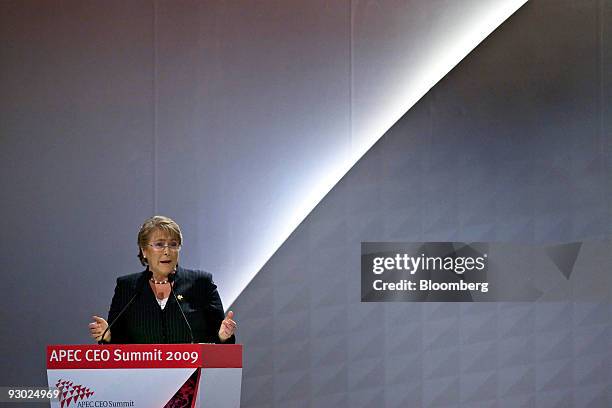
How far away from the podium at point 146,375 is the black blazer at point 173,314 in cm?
77

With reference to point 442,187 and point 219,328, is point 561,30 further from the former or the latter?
point 219,328

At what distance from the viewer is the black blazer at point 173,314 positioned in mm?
3648

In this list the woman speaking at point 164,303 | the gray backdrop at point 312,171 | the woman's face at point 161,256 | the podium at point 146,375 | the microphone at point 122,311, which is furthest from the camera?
the gray backdrop at point 312,171

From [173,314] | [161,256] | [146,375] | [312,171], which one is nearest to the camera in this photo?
[146,375]

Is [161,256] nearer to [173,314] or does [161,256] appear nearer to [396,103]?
[173,314]

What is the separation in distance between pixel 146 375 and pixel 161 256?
3.49 ft

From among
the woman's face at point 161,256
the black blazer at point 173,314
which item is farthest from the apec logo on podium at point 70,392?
the woman's face at point 161,256

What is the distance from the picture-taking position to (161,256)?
149 inches

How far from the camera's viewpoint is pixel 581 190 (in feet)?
16.2

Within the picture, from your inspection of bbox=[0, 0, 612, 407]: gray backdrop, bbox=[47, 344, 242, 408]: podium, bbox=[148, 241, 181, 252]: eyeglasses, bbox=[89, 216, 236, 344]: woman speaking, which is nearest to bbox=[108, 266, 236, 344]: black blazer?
bbox=[89, 216, 236, 344]: woman speaking

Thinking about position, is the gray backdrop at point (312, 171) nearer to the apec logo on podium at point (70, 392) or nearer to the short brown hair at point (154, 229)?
the short brown hair at point (154, 229)

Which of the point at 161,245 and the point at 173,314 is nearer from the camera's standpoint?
the point at 173,314

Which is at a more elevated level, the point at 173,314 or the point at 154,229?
the point at 154,229
